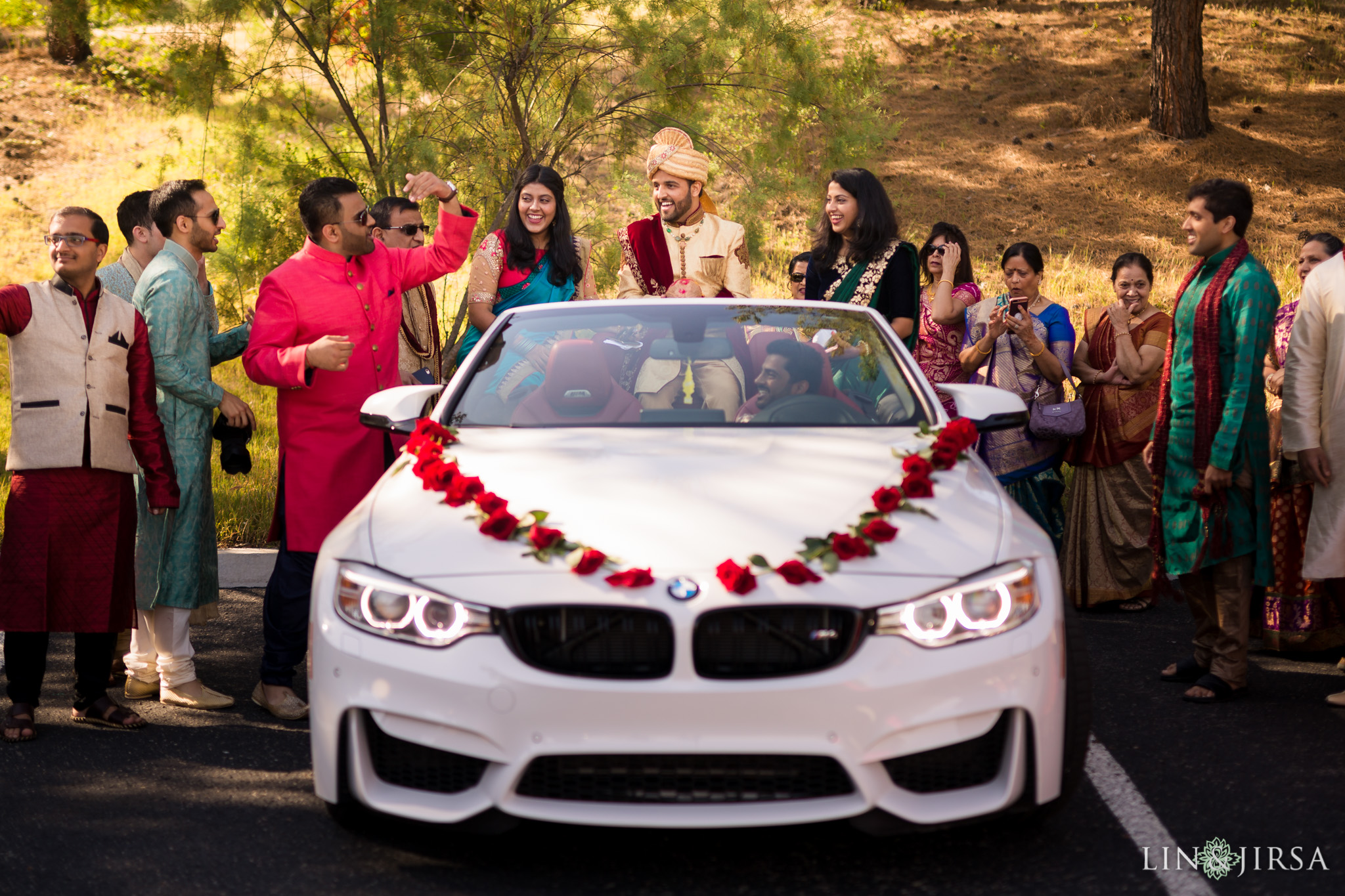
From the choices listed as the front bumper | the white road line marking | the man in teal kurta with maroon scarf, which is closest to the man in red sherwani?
the front bumper

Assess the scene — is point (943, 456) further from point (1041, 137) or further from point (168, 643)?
point (1041, 137)

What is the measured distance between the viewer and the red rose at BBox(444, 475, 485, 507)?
3535 millimetres

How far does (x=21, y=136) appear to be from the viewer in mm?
26922

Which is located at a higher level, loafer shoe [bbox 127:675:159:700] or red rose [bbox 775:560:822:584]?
red rose [bbox 775:560:822:584]

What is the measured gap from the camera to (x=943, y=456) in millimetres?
3812

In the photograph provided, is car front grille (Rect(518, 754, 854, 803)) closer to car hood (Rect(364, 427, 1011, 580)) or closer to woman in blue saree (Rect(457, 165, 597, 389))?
car hood (Rect(364, 427, 1011, 580))

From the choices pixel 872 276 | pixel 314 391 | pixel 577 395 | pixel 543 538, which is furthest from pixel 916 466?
pixel 872 276

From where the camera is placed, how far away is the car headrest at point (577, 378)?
172 inches

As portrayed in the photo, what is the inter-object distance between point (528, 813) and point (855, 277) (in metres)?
3.94

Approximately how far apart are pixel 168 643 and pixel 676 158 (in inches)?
132

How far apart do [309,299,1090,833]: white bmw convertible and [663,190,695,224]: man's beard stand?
10.4 feet

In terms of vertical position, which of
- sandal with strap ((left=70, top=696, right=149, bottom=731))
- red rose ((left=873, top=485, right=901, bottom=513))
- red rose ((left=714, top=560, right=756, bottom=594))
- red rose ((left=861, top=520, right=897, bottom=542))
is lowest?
sandal with strap ((left=70, top=696, right=149, bottom=731))

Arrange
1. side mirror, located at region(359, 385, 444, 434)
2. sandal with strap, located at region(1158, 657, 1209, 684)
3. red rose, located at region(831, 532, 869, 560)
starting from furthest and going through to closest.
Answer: sandal with strap, located at region(1158, 657, 1209, 684), side mirror, located at region(359, 385, 444, 434), red rose, located at region(831, 532, 869, 560)

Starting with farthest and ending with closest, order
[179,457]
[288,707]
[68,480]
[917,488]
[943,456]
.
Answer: [179,457]
[288,707]
[68,480]
[943,456]
[917,488]
